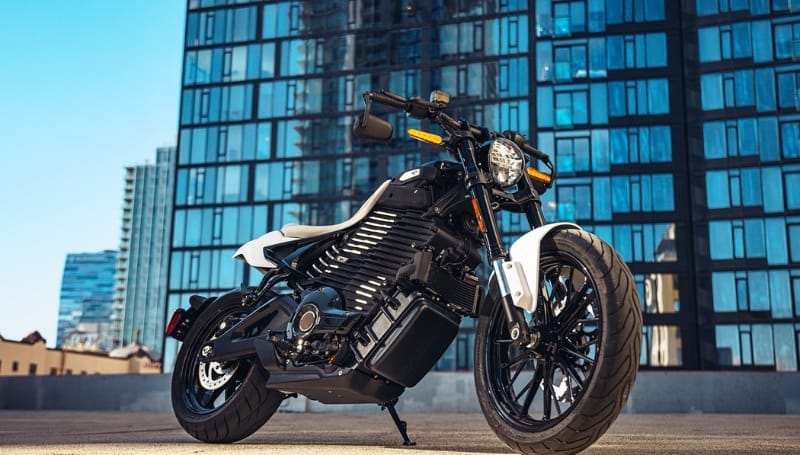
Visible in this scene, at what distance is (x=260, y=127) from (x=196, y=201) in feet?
18.4

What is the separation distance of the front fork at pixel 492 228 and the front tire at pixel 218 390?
195 centimetres

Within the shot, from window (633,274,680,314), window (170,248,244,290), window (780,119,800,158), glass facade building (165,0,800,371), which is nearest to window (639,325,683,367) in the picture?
glass facade building (165,0,800,371)

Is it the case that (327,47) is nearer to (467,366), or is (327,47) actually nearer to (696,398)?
(467,366)

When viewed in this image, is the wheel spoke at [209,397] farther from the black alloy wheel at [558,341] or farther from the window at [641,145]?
the window at [641,145]

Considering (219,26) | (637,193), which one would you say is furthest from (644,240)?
(219,26)

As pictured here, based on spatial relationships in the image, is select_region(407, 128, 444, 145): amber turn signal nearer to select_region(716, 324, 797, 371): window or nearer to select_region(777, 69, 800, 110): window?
select_region(716, 324, 797, 371): window

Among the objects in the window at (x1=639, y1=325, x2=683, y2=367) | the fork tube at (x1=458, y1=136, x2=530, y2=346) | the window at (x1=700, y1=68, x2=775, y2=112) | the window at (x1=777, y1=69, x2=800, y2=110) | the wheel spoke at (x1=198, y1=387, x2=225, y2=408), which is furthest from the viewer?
the window at (x1=700, y1=68, x2=775, y2=112)

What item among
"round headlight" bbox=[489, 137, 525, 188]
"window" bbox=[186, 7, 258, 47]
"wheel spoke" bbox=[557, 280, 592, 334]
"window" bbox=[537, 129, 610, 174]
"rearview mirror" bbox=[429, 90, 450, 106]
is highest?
"window" bbox=[186, 7, 258, 47]

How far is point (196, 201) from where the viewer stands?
5231cm

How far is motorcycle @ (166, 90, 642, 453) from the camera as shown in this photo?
4.14m

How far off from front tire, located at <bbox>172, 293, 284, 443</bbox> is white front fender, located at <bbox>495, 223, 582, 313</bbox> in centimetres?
211

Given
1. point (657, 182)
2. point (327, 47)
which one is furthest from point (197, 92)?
point (657, 182)

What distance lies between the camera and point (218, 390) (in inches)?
245

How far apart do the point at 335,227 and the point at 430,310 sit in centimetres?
104
